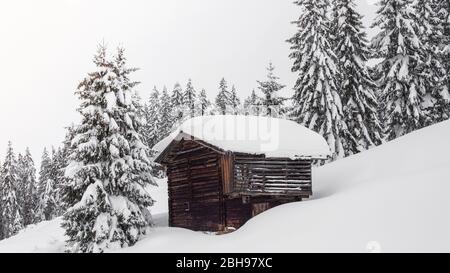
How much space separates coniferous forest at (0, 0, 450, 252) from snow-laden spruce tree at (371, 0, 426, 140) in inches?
2.9

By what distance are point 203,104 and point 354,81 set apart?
38.2 metres

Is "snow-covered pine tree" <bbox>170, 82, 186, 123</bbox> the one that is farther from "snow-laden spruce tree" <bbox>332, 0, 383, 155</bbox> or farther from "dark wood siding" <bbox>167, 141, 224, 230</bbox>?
"dark wood siding" <bbox>167, 141, 224, 230</bbox>

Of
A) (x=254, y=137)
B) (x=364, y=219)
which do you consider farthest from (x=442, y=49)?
(x=364, y=219)

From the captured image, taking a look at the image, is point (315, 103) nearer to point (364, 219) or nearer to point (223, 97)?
point (364, 219)

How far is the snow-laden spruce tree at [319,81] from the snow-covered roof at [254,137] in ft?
26.4

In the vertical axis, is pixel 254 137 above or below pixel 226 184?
above

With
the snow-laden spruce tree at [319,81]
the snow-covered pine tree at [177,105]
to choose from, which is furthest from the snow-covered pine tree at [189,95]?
the snow-laden spruce tree at [319,81]

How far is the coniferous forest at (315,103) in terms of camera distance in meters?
22.0

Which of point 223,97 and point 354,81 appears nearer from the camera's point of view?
point 354,81

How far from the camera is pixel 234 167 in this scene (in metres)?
22.5

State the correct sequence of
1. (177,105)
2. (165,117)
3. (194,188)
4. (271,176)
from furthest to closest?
(177,105), (165,117), (194,188), (271,176)

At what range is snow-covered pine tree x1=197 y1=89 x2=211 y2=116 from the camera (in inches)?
2740

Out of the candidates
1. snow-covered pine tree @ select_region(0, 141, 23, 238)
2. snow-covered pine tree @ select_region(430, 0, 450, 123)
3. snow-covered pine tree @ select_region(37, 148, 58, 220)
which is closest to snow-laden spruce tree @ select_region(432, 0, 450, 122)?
snow-covered pine tree @ select_region(430, 0, 450, 123)

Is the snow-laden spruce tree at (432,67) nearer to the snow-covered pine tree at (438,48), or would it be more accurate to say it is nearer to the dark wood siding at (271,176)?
the snow-covered pine tree at (438,48)
